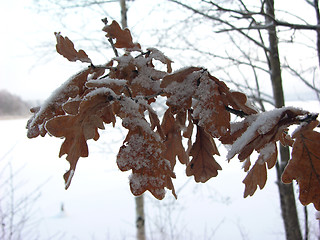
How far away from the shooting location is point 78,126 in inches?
14.3

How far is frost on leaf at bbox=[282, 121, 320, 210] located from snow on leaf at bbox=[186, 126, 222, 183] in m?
0.14

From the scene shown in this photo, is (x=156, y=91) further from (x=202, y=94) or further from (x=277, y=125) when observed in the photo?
(x=277, y=125)

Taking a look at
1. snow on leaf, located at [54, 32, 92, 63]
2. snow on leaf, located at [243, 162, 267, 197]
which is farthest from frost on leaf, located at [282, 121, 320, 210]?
snow on leaf, located at [54, 32, 92, 63]

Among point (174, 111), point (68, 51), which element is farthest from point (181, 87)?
point (68, 51)

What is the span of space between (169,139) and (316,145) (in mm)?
253

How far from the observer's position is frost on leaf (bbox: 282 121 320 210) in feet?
1.08

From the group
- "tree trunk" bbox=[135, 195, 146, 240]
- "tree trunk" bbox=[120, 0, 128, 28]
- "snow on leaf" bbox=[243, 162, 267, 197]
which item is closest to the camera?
"snow on leaf" bbox=[243, 162, 267, 197]

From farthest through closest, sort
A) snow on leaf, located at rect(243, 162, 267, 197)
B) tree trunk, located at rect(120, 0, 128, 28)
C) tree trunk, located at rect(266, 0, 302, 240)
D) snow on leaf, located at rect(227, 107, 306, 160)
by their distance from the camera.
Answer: tree trunk, located at rect(120, 0, 128, 28), tree trunk, located at rect(266, 0, 302, 240), snow on leaf, located at rect(243, 162, 267, 197), snow on leaf, located at rect(227, 107, 306, 160)

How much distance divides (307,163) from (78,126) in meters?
0.34

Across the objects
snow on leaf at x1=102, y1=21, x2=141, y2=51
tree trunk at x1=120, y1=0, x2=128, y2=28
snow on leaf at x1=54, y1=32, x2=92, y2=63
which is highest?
tree trunk at x1=120, y1=0, x2=128, y2=28

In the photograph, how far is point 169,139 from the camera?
49cm

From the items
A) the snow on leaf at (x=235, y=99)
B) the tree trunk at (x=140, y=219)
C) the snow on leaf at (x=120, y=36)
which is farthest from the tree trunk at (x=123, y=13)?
the snow on leaf at (x=235, y=99)

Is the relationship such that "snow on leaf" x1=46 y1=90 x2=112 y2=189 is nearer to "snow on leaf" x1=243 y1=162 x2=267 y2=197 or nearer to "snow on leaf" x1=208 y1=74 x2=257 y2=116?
"snow on leaf" x1=208 y1=74 x2=257 y2=116

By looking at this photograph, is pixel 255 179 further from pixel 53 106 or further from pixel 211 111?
A: pixel 53 106
